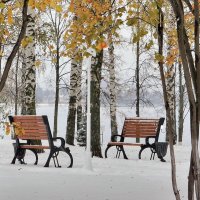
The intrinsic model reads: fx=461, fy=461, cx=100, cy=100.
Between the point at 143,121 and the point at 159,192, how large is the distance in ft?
16.3

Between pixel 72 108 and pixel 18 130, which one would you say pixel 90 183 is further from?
pixel 72 108

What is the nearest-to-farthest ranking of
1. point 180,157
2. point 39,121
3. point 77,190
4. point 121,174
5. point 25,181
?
point 77,190, point 25,181, point 121,174, point 39,121, point 180,157

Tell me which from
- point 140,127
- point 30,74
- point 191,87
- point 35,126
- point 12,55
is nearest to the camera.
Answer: point 191,87

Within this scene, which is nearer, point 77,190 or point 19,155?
point 77,190

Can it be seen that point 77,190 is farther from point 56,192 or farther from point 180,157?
point 180,157

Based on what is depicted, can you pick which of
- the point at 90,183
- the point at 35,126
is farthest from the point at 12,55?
the point at 35,126

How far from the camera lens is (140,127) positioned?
35.6 feet

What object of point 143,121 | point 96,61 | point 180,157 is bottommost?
point 180,157

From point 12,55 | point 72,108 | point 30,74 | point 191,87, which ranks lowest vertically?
point 72,108

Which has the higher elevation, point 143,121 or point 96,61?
point 96,61

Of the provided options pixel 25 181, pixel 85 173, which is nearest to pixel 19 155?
pixel 85 173

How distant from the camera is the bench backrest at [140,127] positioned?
34.9ft

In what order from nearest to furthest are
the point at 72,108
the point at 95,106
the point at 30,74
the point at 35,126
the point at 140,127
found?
the point at 35,126 < the point at 95,106 < the point at 140,127 < the point at 30,74 < the point at 72,108

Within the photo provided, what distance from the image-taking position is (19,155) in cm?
875
